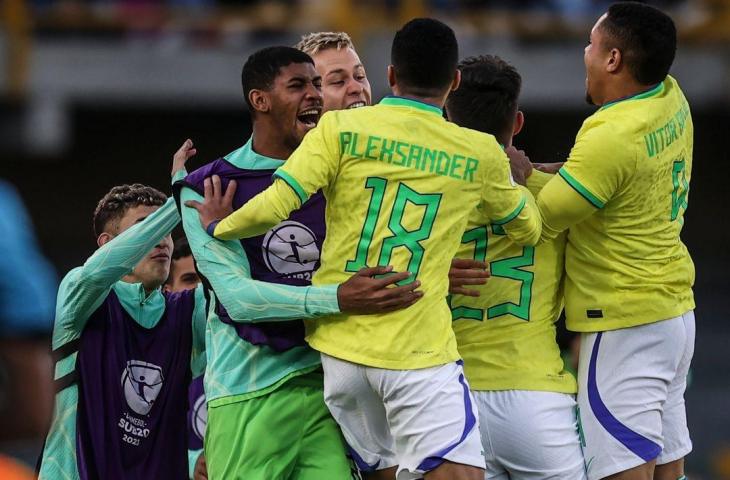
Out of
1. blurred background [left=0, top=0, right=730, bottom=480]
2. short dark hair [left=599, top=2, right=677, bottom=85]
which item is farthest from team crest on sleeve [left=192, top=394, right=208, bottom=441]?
blurred background [left=0, top=0, right=730, bottom=480]

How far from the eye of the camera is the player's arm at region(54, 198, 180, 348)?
4.95 metres

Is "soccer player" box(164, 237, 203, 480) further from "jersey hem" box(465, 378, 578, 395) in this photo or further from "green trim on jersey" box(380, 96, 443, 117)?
"green trim on jersey" box(380, 96, 443, 117)

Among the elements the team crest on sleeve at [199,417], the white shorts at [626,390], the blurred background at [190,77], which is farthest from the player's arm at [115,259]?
the blurred background at [190,77]

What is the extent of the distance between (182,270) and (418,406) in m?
2.07

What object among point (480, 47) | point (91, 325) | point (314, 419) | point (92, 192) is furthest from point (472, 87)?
point (92, 192)

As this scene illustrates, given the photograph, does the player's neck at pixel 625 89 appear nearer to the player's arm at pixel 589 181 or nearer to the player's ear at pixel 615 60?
the player's ear at pixel 615 60

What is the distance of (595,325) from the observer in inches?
191

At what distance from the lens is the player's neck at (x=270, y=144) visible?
4.81 metres

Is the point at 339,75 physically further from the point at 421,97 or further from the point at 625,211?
the point at 625,211

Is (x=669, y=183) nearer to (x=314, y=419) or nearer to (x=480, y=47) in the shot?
(x=314, y=419)

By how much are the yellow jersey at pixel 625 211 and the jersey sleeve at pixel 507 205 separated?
172mm

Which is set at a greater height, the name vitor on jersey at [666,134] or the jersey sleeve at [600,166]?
the name vitor on jersey at [666,134]

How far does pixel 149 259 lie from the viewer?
533cm

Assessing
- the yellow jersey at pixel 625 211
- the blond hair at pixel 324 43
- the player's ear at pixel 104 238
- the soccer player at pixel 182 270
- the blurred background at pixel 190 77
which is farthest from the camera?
the blurred background at pixel 190 77
